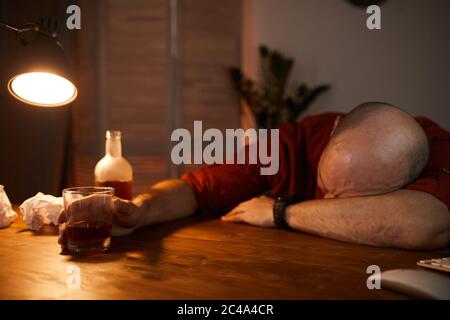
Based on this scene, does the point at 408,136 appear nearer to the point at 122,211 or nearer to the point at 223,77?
the point at 122,211

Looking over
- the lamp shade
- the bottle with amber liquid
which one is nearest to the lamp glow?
the lamp shade

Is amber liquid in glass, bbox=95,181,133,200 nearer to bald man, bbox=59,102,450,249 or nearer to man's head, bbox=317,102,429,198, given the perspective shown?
bald man, bbox=59,102,450,249

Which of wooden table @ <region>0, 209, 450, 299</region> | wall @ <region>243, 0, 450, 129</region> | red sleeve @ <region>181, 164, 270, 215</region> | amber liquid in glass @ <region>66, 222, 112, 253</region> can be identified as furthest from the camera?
wall @ <region>243, 0, 450, 129</region>

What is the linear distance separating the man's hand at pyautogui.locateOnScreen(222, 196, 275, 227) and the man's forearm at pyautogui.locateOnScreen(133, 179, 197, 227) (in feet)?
0.40

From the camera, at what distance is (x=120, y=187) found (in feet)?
3.66

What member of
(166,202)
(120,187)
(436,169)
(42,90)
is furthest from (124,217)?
(436,169)

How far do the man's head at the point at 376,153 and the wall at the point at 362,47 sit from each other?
9.33ft

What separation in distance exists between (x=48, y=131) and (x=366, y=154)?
1.43 metres

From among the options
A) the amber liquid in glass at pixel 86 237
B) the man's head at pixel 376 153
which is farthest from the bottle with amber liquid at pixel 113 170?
the man's head at pixel 376 153

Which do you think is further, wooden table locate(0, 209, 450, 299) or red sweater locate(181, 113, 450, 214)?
red sweater locate(181, 113, 450, 214)

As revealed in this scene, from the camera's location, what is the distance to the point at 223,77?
396 centimetres

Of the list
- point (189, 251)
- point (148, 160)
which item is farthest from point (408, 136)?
point (148, 160)

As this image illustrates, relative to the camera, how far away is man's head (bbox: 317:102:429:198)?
1040mm

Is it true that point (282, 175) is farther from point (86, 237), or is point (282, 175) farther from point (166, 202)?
point (86, 237)
